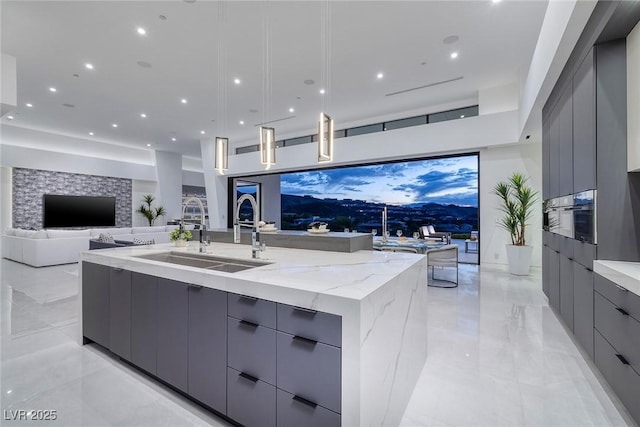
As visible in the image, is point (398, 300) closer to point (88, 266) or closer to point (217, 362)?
point (217, 362)

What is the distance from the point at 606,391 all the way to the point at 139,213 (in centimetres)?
1312

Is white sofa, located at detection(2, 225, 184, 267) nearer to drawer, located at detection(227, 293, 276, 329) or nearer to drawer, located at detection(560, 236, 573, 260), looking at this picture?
drawer, located at detection(227, 293, 276, 329)

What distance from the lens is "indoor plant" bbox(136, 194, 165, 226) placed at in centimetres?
1109

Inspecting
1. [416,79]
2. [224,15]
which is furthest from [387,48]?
[224,15]

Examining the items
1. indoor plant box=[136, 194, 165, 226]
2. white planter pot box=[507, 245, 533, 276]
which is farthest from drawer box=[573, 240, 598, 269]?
indoor plant box=[136, 194, 165, 226]

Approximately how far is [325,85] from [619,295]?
533cm

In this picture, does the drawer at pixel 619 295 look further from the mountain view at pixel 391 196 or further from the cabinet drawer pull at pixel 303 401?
the mountain view at pixel 391 196

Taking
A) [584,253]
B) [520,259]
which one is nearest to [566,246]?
[584,253]

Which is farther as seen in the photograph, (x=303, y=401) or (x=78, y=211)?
(x=78, y=211)

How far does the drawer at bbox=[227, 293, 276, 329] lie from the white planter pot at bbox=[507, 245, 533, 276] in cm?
547

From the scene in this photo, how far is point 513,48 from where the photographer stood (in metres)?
4.43

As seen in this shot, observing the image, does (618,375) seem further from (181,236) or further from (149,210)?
(149,210)

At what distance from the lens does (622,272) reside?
1.74 meters

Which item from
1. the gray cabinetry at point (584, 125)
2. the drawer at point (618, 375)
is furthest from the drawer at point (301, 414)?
the gray cabinetry at point (584, 125)
